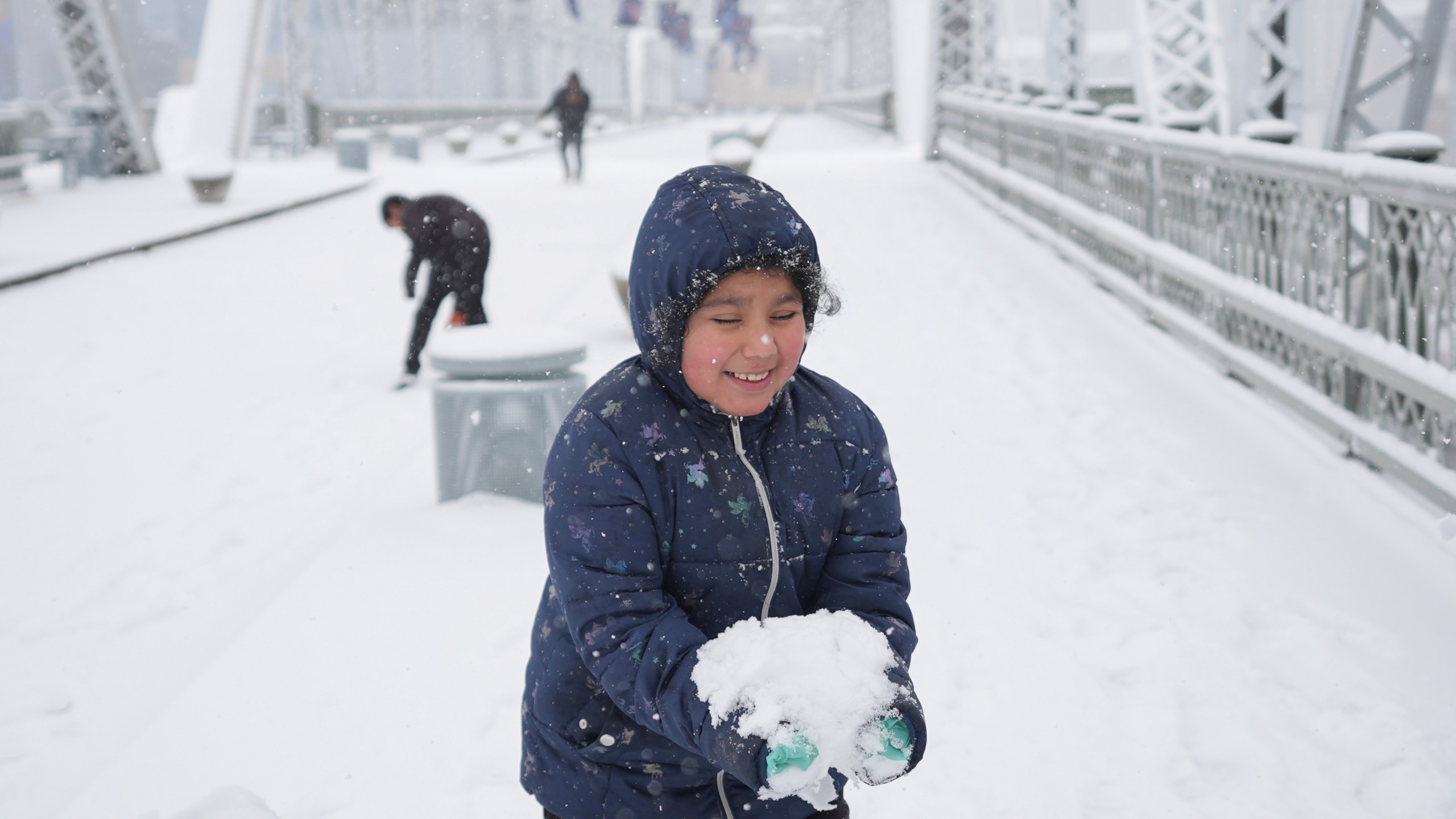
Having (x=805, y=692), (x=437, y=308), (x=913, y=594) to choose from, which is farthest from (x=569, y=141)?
(x=805, y=692)

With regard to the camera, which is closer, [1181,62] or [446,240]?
[446,240]

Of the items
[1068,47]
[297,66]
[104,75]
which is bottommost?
[1068,47]

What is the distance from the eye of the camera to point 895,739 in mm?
1530

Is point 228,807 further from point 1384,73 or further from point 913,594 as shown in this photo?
point 1384,73

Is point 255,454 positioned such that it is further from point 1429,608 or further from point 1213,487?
point 1429,608

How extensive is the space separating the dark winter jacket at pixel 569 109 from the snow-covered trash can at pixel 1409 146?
17960mm

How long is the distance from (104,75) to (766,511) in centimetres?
2437

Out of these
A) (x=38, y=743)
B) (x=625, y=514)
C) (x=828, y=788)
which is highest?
(x=625, y=514)

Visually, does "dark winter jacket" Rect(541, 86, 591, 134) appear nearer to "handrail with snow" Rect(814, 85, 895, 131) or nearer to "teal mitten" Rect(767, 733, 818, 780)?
"handrail with snow" Rect(814, 85, 895, 131)

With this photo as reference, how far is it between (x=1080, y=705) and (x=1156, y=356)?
15.9ft

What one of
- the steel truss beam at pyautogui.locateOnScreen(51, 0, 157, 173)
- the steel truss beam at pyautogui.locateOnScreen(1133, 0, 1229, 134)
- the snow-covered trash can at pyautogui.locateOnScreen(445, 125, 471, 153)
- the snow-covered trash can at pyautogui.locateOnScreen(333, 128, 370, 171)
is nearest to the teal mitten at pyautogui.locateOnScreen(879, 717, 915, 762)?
the steel truss beam at pyautogui.locateOnScreen(1133, 0, 1229, 134)

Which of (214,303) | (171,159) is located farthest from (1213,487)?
(171,159)

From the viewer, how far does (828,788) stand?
1633mm

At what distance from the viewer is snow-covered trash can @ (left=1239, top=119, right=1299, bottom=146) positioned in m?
6.66
